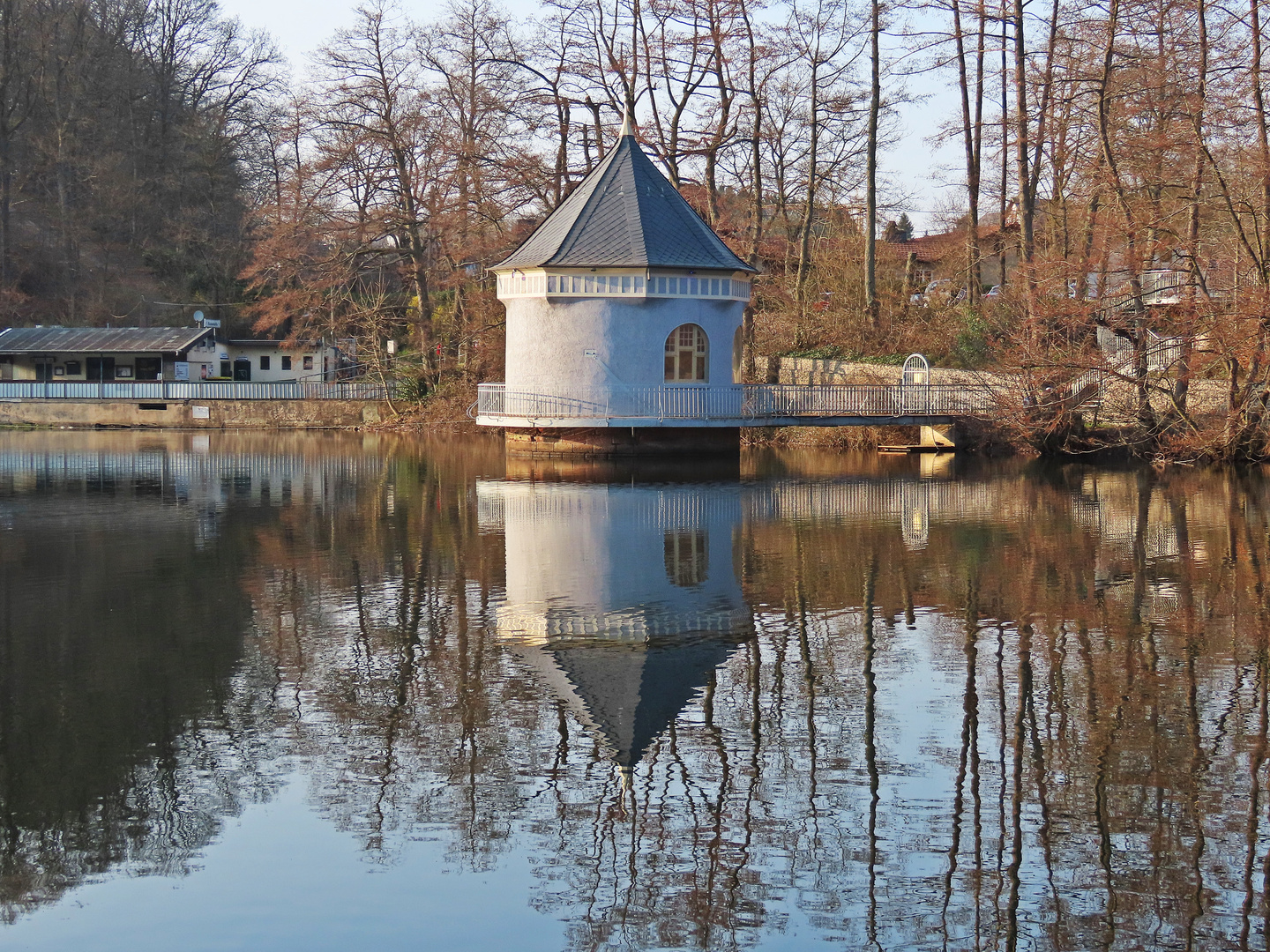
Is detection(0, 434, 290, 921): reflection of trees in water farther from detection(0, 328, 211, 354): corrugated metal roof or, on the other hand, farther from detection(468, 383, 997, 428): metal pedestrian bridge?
detection(0, 328, 211, 354): corrugated metal roof

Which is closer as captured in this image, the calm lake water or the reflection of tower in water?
the calm lake water

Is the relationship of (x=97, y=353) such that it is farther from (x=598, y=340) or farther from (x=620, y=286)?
(x=620, y=286)

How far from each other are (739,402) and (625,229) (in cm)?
484

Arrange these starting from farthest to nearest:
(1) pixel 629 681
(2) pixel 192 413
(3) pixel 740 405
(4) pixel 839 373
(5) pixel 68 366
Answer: (5) pixel 68 366, (2) pixel 192 413, (4) pixel 839 373, (3) pixel 740 405, (1) pixel 629 681

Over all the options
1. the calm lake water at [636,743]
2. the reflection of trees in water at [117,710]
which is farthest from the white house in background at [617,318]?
the reflection of trees in water at [117,710]

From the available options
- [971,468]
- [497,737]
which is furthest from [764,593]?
[971,468]

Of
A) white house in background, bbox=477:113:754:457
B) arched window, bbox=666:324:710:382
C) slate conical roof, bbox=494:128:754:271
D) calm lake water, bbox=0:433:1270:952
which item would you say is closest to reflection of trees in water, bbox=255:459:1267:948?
calm lake water, bbox=0:433:1270:952

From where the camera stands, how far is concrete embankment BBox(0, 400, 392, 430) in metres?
49.4

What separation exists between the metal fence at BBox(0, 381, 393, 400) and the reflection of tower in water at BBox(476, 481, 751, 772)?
1185 inches

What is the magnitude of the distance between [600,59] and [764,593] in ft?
106

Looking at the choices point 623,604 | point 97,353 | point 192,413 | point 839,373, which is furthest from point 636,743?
point 97,353

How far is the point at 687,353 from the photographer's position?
32.8 metres

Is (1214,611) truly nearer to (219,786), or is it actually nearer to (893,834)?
(893,834)

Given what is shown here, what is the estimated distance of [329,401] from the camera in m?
49.9
